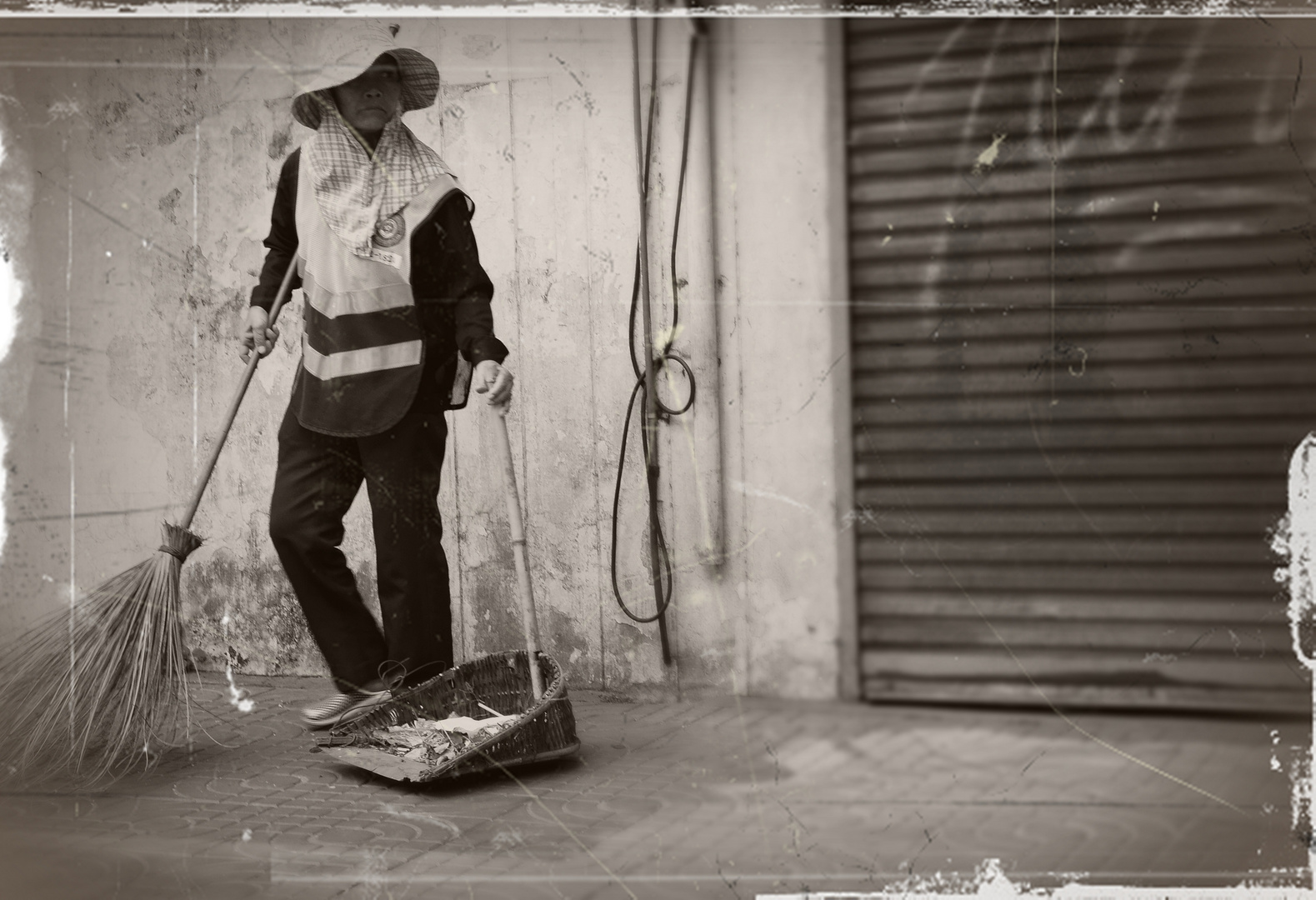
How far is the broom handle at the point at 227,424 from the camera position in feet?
9.33

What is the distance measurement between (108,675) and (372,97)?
71.6 inches

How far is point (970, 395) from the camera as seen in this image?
275 centimetres

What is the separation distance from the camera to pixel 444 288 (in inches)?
108

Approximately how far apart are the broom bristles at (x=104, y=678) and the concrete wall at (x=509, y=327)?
2.7 inches

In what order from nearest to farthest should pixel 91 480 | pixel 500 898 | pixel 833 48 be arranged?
pixel 500 898, pixel 833 48, pixel 91 480

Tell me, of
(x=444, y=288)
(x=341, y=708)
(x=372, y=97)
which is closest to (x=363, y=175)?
(x=372, y=97)

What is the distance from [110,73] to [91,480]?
44.8 inches

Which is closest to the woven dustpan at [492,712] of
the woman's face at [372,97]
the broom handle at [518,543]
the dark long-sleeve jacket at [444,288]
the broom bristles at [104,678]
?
the broom handle at [518,543]

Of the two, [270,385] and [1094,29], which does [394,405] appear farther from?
[1094,29]

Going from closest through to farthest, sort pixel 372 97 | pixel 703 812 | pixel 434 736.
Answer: pixel 703 812, pixel 372 97, pixel 434 736

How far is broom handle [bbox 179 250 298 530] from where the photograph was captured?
284 centimetres

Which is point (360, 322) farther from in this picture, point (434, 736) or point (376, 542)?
point (434, 736)

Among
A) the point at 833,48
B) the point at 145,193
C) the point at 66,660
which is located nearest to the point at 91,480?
the point at 66,660

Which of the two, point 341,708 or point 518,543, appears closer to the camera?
point 518,543
